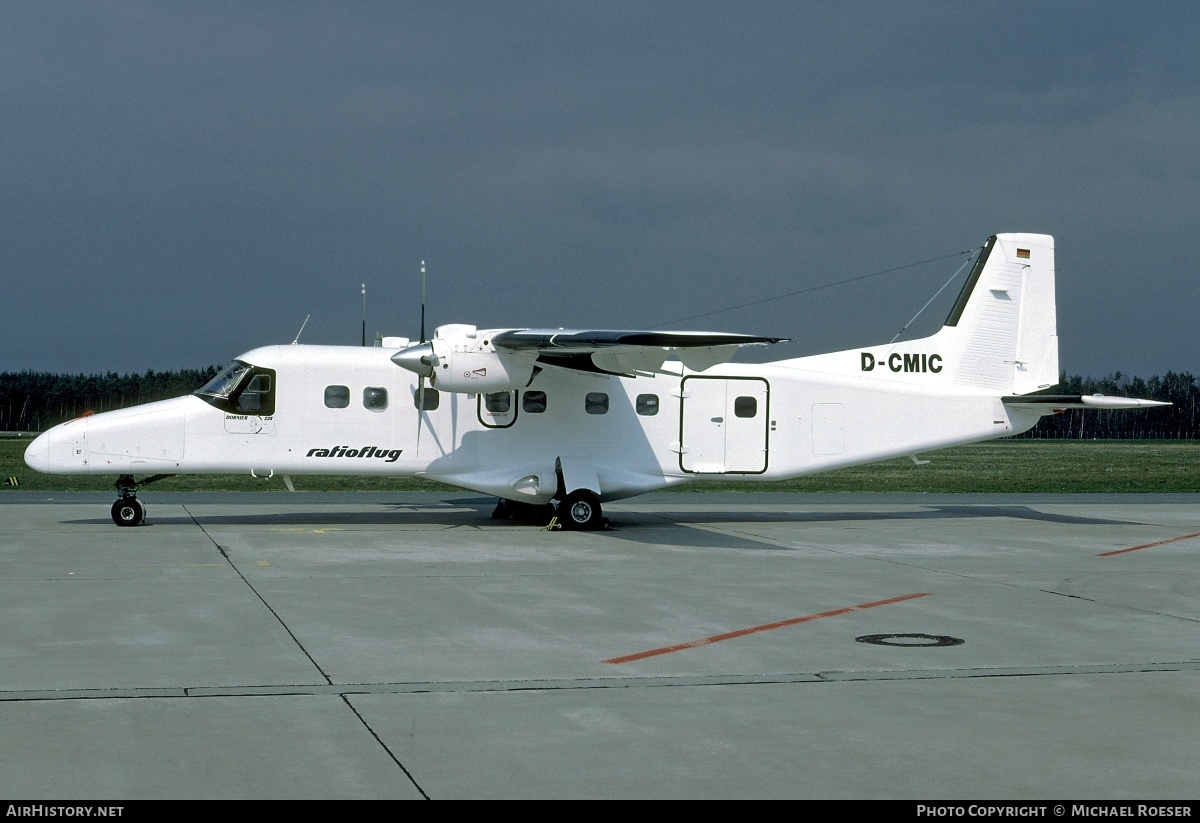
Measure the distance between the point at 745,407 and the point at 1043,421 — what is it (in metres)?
82.9

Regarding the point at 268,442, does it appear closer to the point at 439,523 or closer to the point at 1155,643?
the point at 439,523

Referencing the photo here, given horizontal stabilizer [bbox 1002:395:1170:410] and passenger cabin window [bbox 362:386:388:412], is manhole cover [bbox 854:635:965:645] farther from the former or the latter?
horizontal stabilizer [bbox 1002:395:1170:410]

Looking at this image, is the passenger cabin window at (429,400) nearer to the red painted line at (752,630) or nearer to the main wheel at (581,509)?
the main wheel at (581,509)

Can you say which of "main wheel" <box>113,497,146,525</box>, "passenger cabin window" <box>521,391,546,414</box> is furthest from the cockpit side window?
"passenger cabin window" <box>521,391,546,414</box>

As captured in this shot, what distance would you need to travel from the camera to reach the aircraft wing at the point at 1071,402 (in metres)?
19.8

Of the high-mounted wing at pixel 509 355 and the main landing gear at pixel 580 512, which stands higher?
the high-mounted wing at pixel 509 355

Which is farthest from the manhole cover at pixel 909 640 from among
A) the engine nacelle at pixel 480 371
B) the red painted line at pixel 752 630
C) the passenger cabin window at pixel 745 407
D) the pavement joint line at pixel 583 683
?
the passenger cabin window at pixel 745 407

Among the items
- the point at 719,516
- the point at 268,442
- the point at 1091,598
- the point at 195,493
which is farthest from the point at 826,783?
the point at 195,493

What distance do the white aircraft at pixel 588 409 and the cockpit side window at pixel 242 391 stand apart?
0.02m

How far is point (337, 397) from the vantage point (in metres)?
18.2

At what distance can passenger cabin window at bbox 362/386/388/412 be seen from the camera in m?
18.3

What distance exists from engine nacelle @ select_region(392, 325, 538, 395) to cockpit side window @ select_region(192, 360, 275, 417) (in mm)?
2124

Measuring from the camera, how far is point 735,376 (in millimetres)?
19641

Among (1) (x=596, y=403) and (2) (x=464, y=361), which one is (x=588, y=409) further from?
(2) (x=464, y=361)
